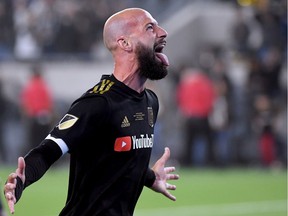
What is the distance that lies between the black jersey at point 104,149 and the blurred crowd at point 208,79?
12.9 meters

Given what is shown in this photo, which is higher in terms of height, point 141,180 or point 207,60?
point 207,60

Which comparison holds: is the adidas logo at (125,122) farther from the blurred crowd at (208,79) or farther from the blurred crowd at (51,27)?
the blurred crowd at (51,27)

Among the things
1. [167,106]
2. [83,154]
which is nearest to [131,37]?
[83,154]

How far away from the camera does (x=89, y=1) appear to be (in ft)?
75.0

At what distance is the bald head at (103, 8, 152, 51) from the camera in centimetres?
591

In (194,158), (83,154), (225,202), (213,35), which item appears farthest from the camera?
(213,35)

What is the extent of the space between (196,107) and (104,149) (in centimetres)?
1354

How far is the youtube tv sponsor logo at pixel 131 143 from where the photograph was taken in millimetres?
5684

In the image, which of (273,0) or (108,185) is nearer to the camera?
(108,185)

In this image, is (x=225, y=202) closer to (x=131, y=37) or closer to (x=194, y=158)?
(x=194, y=158)

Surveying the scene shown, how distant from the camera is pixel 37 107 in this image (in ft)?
61.9

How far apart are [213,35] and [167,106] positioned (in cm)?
326

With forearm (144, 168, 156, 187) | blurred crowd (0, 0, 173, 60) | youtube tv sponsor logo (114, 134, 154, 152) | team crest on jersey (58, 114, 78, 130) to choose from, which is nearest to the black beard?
youtube tv sponsor logo (114, 134, 154, 152)

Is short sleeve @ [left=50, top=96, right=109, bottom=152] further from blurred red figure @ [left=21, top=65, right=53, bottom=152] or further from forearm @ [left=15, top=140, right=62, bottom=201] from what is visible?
blurred red figure @ [left=21, top=65, right=53, bottom=152]
